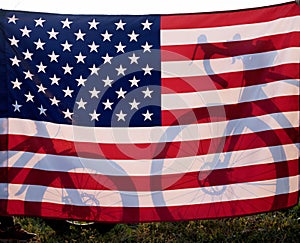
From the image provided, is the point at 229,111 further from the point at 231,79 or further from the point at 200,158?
the point at 200,158

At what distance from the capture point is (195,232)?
20.2 feet

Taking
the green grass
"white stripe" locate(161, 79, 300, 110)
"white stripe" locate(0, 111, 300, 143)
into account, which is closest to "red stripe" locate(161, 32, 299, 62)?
"white stripe" locate(161, 79, 300, 110)

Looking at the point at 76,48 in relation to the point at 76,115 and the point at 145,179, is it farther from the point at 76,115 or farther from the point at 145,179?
the point at 145,179

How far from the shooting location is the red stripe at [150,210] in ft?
18.5

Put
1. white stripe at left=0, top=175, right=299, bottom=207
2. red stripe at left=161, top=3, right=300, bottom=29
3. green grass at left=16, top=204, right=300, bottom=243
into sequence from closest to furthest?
red stripe at left=161, top=3, right=300, bottom=29 → white stripe at left=0, top=175, right=299, bottom=207 → green grass at left=16, top=204, right=300, bottom=243

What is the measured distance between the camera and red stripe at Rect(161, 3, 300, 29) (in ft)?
18.1

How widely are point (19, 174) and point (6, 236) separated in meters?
0.62

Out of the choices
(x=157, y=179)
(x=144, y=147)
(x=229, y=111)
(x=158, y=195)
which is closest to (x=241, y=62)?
(x=229, y=111)

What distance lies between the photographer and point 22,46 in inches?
219

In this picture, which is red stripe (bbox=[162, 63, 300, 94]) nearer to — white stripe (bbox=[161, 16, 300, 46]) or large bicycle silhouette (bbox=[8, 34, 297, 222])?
large bicycle silhouette (bbox=[8, 34, 297, 222])

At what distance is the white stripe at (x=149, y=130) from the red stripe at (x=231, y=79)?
0.29 m

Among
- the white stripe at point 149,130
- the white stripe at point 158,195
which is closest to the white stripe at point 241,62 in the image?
the white stripe at point 149,130

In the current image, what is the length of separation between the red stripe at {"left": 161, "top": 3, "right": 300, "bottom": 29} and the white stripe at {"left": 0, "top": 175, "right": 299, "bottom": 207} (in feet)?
4.40

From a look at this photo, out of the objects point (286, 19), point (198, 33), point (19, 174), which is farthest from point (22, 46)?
point (286, 19)
